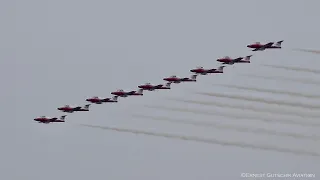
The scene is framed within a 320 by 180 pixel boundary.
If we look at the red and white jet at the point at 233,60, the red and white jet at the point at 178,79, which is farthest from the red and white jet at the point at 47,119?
the red and white jet at the point at 233,60

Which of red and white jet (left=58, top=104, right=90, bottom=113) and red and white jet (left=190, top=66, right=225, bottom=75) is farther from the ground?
red and white jet (left=190, top=66, right=225, bottom=75)

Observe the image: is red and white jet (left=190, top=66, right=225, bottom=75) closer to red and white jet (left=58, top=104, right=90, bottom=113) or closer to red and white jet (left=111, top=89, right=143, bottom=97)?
red and white jet (left=111, top=89, right=143, bottom=97)

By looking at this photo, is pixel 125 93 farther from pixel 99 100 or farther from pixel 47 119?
pixel 47 119

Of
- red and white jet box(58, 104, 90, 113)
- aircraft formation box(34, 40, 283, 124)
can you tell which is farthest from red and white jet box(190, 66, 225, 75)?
red and white jet box(58, 104, 90, 113)

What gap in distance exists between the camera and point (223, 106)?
63.7 m

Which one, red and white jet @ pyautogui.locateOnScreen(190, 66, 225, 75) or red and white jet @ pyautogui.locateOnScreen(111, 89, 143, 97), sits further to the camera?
red and white jet @ pyautogui.locateOnScreen(111, 89, 143, 97)

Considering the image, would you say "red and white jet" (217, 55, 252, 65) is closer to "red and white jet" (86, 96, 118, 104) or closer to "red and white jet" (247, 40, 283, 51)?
"red and white jet" (247, 40, 283, 51)

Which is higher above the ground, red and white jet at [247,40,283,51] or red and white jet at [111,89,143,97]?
red and white jet at [247,40,283,51]

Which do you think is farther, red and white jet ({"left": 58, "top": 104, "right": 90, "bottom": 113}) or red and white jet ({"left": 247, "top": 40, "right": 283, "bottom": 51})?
red and white jet ({"left": 58, "top": 104, "right": 90, "bottom": 113})

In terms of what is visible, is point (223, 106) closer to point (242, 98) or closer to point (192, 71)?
point (242, 98)

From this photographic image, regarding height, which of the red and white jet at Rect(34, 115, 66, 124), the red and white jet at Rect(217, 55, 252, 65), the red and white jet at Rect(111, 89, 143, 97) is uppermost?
the red and white jet at Rect(217, 55, 252, 65)

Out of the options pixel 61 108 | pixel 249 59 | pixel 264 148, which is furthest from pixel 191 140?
pixel 61 108

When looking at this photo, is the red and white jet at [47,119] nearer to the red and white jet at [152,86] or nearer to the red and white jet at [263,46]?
the red and white jet at [152,86]

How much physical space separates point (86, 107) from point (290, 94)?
19209 mm
